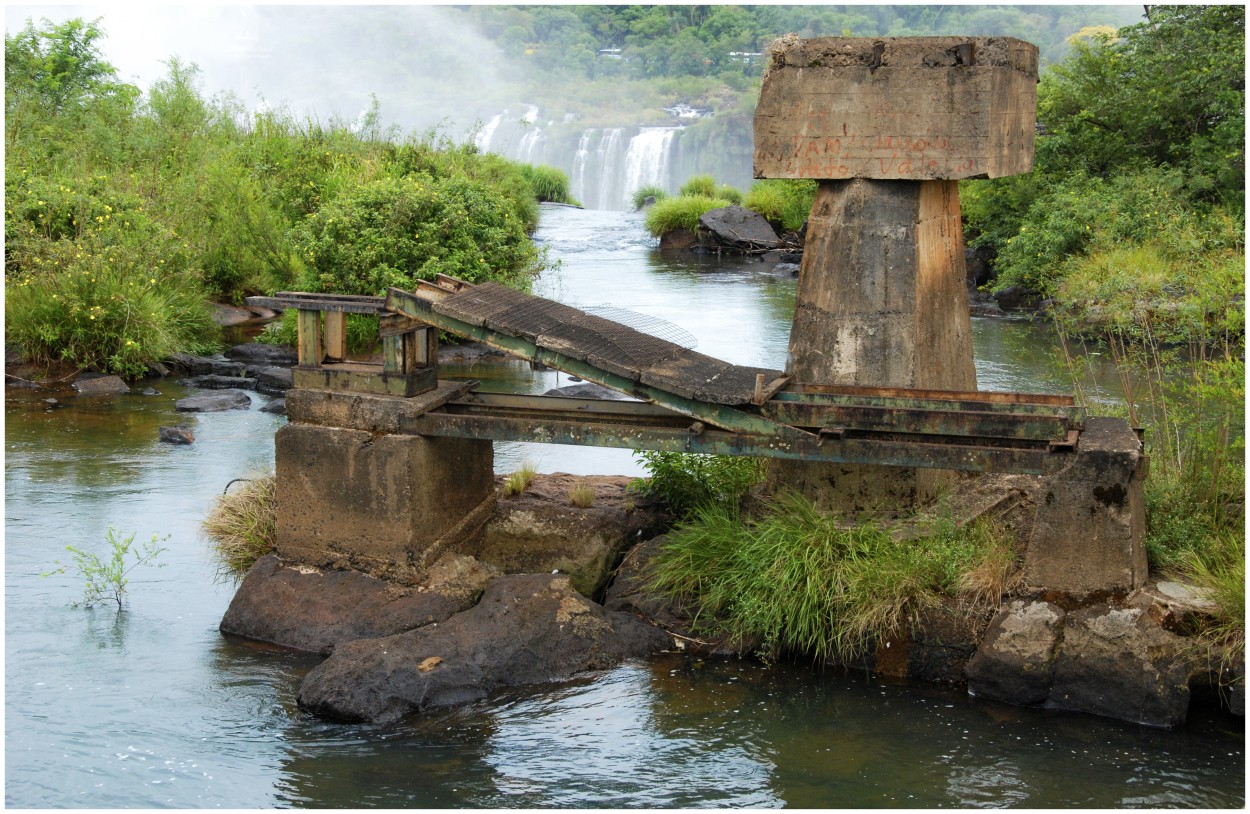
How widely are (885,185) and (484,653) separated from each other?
150 inches

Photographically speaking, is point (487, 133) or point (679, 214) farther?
point (487, 133)

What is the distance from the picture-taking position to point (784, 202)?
102 ft

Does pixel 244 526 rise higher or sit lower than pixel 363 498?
lower

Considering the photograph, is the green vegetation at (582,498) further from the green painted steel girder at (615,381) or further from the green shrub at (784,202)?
the green shrub at (784,202)

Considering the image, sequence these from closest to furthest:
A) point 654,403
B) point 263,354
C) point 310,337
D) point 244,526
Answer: point 654,403 → point 310,337 → point 244,526 → point 263,354

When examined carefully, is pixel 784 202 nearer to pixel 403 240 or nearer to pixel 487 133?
pixel 403 240

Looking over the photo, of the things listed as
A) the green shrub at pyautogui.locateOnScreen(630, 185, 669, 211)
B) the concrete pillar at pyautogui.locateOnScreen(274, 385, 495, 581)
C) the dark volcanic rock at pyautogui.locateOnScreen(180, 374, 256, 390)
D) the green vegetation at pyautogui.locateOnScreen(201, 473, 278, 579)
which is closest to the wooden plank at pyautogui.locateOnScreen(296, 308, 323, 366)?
the concrete pillar at pyautogui.locateOnScreen(274, 385, 495, 581)

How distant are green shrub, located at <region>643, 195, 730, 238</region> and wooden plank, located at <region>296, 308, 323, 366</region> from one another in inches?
915

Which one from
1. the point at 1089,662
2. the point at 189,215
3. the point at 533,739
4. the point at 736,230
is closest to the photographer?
the point at 533,739

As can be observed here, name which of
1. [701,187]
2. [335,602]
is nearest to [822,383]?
[335,602]

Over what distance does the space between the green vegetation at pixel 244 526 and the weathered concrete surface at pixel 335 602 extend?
0.62 m

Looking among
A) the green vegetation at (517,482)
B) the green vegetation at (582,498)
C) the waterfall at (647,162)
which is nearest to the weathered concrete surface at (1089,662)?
the green vegetation at (582,498)

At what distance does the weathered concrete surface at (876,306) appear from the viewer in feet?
28.3

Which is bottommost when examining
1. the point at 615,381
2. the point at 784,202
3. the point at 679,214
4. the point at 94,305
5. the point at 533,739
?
the point at 533,739
